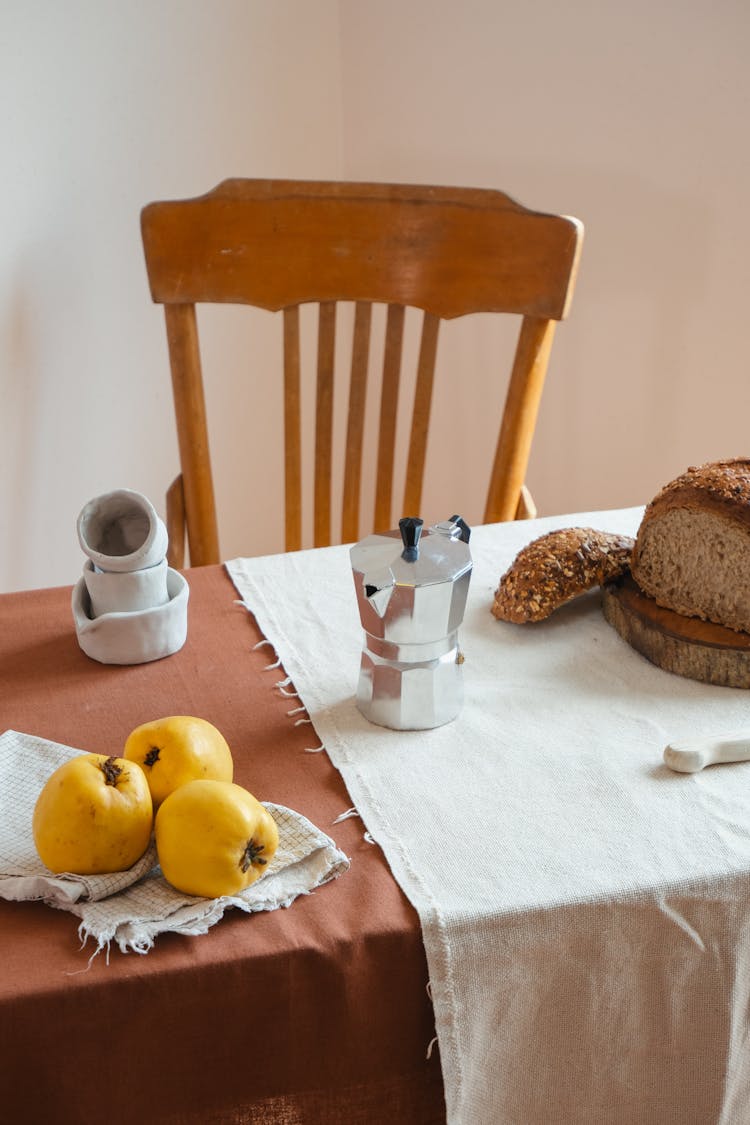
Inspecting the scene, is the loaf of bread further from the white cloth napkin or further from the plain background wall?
the plain background wall

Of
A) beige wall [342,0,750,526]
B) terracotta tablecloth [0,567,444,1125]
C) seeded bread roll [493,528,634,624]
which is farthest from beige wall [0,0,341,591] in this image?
terracotta tablecloth [0,567,444,1125]

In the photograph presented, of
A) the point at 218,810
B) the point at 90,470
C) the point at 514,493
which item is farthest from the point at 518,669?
the point at 90,470

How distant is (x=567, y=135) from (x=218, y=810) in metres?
1.55

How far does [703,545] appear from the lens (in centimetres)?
92

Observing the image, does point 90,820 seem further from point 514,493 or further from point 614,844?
point 514,493

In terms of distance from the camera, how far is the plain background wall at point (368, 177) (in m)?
1.57

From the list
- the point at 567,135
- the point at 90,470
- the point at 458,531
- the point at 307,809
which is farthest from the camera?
the point at 567,135

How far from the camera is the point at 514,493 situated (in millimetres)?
1459

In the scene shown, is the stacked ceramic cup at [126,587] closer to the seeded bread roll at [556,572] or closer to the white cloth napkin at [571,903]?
the white cloth napkin at [571,903]

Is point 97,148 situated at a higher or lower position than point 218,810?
higher

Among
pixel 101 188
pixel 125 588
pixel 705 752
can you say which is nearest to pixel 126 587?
pixel 125 588

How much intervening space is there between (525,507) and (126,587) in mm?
673

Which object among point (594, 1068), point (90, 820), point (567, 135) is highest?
point (567, 135)

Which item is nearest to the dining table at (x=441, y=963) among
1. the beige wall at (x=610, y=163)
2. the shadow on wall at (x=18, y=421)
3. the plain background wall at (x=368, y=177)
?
the shadow on wall at (x=18, y=421)
